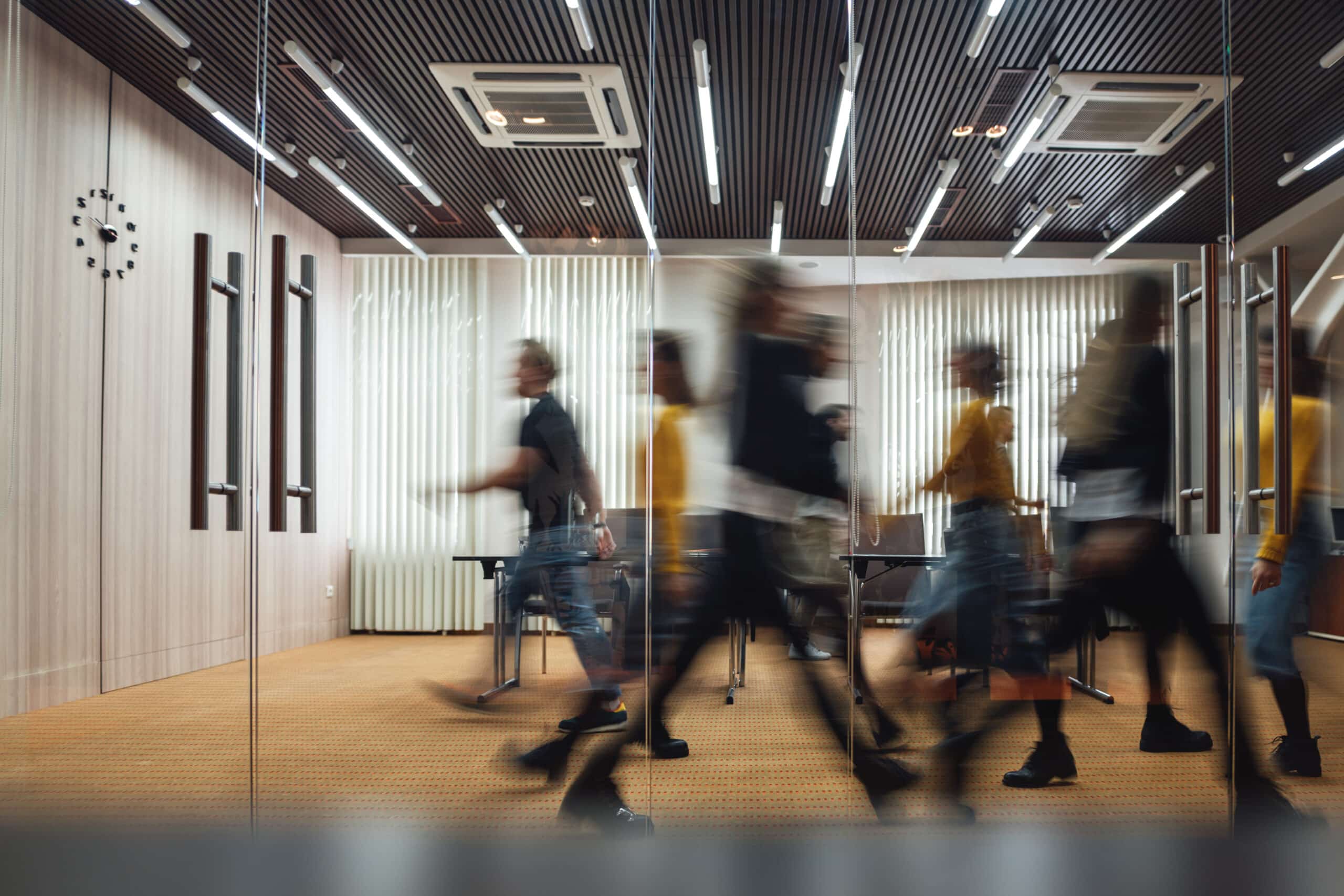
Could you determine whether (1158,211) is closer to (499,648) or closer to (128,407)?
(499,648)

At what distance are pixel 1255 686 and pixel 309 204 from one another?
324 cm

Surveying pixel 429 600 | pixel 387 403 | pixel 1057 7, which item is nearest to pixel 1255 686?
pixel 1057 7

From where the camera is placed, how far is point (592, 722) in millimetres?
2285

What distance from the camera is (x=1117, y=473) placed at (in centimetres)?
239

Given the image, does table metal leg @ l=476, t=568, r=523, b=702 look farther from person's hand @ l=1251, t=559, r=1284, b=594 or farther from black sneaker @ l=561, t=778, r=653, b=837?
person's hand @ l=1251, t=559, r=1284, b=594

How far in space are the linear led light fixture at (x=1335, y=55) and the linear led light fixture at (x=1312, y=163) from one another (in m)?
0.24

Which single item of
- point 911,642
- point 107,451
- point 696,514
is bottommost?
point 911,642

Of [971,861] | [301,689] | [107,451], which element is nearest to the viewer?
[971,861]

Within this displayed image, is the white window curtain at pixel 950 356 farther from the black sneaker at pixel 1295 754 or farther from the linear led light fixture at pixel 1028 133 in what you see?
the black sneaker at pixel 1295 754

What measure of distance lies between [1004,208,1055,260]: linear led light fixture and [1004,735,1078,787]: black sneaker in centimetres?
143

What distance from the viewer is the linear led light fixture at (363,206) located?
2484 millimetres

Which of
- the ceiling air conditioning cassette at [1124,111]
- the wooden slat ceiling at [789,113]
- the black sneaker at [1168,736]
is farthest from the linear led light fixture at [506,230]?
the black sneaker at [1168,736]

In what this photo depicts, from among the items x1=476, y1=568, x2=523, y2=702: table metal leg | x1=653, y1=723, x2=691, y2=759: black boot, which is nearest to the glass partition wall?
x1=476, y1=568, x2=523, y2=702: table metal leg

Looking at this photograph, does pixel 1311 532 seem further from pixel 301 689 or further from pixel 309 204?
pixel 309 204
